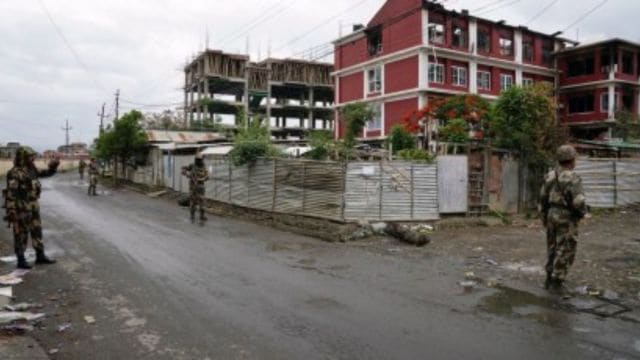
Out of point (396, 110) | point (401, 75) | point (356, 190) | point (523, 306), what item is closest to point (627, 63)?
point (401, 75)

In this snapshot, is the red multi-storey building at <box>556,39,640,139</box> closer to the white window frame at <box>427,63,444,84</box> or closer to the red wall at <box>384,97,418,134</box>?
the white window frame at <box>427,63,444,84</box>

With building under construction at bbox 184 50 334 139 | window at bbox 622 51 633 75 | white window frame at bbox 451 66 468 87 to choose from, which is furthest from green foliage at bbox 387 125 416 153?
building under construction at bbox 184 50 334 139

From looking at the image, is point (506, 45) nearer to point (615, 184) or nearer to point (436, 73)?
point (436, 73)

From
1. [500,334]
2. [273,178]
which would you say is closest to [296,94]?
[273,178]

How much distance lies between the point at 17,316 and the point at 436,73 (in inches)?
1726

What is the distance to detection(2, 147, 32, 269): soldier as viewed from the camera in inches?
384

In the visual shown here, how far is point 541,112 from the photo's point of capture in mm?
19688

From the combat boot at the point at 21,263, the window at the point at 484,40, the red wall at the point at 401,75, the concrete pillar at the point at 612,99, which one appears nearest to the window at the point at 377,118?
the red wall at the point at 401,75

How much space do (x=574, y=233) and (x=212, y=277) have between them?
5.30 metres

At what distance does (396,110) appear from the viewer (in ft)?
159

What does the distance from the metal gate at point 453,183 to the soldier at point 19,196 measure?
11285 millimetres

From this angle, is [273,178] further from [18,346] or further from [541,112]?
[18,346]

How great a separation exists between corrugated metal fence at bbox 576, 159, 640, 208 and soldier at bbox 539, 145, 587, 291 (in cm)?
1419

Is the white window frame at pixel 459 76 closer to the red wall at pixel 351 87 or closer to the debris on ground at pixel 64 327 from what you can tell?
the red wall at pixel 351 87
